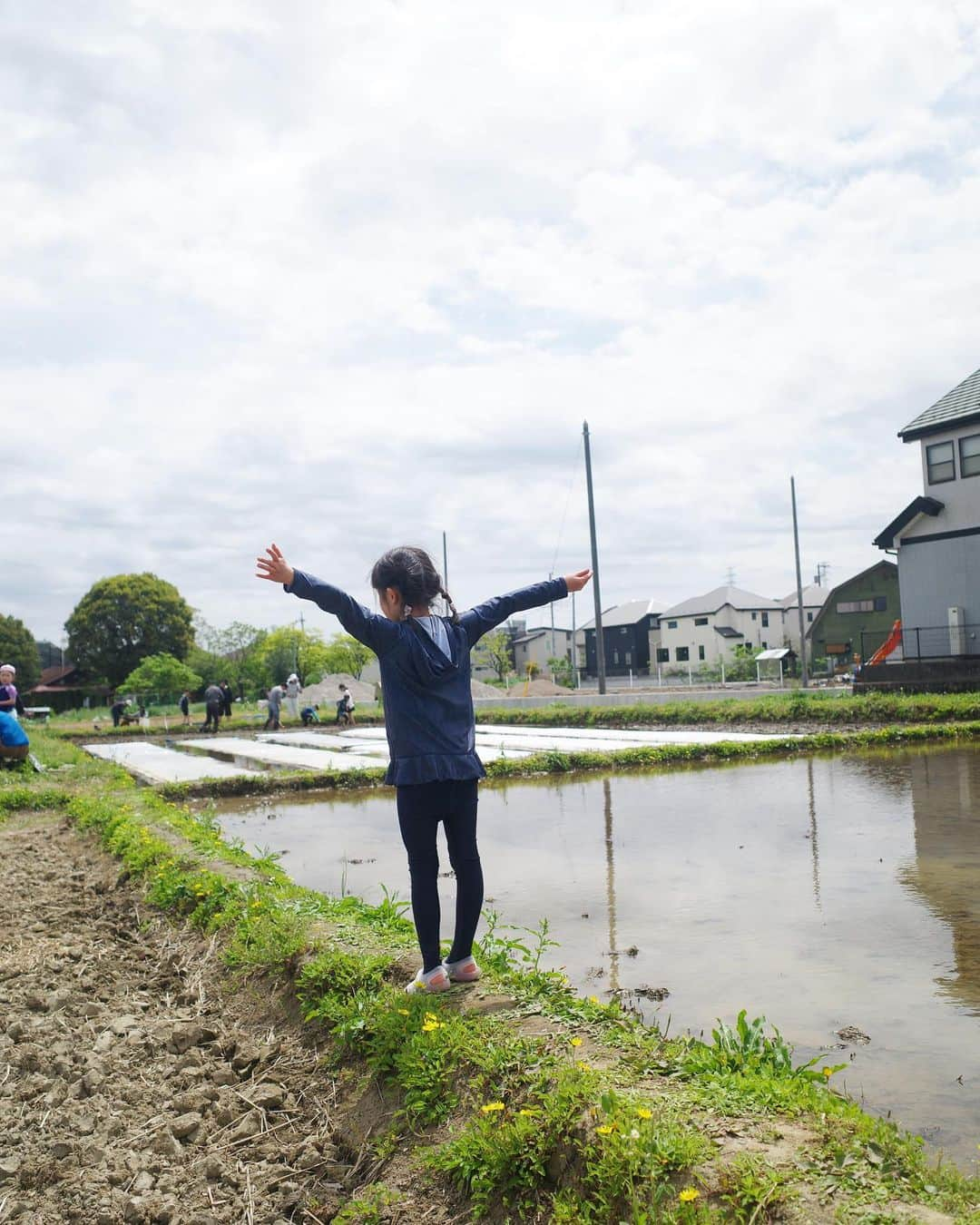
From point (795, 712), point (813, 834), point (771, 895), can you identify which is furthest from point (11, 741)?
point (795, 712)

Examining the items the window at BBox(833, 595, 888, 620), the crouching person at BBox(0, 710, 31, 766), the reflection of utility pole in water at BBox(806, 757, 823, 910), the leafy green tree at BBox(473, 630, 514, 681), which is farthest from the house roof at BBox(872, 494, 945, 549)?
the leafy green tree at BBox(473, 630, 514, 681)

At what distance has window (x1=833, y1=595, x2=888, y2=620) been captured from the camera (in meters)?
46.7

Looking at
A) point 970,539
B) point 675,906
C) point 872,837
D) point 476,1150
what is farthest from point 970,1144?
point 970,539

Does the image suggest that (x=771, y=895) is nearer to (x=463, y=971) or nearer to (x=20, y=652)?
(x=463, y=971)

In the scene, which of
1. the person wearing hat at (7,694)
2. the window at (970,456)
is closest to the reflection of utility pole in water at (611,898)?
the person wearing hat at (7,694)

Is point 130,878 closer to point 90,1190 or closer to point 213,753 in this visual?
point 90,1190

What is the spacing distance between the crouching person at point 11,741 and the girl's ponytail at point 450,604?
448 inches

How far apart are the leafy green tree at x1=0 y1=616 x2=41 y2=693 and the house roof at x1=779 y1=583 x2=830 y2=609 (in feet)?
177

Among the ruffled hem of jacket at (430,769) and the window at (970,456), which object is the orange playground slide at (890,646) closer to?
the window at (970,456)

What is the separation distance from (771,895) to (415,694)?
292 centimetres

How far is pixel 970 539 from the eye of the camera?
22.9 m

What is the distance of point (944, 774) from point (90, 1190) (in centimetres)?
965

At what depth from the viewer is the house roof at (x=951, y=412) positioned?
885 inches

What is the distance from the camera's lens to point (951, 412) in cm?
2297
